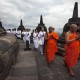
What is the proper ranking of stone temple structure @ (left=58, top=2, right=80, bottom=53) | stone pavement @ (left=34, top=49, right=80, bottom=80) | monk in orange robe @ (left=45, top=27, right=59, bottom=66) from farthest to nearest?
stone temple structure @ (left=58, top=2, right=80, bottom=53) < monk in orange robe @ (left=45, top=27, right=59, bottom=66) < stone pavement @ (left=34, top=49, right=80, bottom=80)

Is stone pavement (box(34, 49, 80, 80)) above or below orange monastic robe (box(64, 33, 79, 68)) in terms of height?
below

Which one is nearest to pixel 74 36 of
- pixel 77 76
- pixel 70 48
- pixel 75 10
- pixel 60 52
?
pixel 70 48

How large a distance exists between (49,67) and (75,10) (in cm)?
620

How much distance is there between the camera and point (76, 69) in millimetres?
9445

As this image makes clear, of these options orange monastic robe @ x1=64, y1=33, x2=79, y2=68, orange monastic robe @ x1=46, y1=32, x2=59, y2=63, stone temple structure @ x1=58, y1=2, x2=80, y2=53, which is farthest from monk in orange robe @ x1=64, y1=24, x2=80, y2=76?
stone temple structure @ x1=58, y1=2, x2=80, y2=53

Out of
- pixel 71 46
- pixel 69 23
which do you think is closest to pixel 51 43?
pixel 71 46

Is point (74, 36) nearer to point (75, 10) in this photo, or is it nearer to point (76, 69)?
point (76, 69)

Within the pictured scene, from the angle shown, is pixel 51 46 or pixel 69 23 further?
pixel 69 23

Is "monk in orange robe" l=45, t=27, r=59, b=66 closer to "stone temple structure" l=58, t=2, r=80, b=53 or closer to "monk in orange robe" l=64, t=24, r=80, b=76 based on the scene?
"monk in orange robe" l=64, t=24, r=80, b=76

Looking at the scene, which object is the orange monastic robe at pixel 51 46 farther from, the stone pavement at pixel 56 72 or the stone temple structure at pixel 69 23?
the stone temple structure at pixel 69 23

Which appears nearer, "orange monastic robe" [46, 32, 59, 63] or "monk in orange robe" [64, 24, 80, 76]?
"monk in orange robe" [64, 24, 80, 76]

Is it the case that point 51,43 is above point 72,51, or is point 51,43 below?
above

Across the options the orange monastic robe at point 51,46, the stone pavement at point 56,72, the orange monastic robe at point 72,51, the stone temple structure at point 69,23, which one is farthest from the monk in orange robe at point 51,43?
the stone temple structure at point 69,23

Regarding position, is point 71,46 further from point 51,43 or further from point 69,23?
point 69,23
